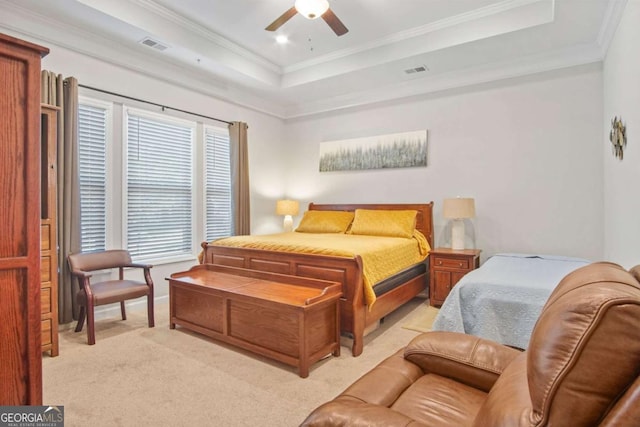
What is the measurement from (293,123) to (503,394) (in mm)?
5525

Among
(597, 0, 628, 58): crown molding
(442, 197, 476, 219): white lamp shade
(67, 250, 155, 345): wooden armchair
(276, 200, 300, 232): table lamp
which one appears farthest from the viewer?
(276, 200, 300, 232): table lamp

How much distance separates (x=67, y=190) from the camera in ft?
10.7

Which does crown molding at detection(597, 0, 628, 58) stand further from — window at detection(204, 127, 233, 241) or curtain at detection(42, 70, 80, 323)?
curtain at detection(42, 70, 80, 323)

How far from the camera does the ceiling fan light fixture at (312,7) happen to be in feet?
8.87

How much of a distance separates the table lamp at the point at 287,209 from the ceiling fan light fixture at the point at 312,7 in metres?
3.06

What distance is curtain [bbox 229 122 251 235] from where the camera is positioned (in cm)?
A: 497

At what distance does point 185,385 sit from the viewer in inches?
91.3

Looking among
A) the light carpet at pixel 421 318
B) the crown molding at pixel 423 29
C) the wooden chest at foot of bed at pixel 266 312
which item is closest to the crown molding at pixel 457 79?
the crown molding at pixel 423 29

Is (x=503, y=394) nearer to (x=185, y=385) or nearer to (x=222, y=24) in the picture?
(x=185, y=385)

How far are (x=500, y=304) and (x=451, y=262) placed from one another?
4.60 feet

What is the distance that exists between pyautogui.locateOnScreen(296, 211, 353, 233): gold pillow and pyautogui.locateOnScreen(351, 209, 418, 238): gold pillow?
0.16 meters

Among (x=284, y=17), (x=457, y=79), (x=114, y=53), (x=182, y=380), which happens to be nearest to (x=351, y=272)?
(x=182, y=380)

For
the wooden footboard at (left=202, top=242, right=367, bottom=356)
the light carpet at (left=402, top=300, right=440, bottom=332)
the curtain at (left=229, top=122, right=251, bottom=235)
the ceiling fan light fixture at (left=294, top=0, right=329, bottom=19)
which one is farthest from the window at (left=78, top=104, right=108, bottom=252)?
the light carpet at (left=402, top=300, right=440, bottom=332)

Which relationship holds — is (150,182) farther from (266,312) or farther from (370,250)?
(370,250)
